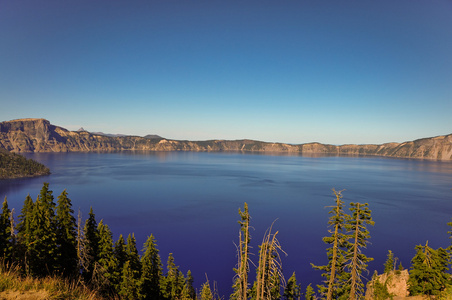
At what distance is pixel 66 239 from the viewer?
2727 cm

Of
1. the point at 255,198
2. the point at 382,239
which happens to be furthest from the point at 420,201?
the point at 255,198

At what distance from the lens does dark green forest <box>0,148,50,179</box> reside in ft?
533

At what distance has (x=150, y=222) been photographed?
77.2m

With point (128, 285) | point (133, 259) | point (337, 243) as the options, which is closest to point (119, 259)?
point (133, 259)

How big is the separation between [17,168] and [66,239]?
199131mm

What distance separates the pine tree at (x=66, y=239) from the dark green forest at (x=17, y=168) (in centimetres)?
18087

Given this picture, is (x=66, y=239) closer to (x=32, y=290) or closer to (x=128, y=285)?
(x=128, y=285)

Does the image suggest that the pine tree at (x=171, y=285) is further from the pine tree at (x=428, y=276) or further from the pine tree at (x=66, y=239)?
the pine tree at (x=428, y=276)

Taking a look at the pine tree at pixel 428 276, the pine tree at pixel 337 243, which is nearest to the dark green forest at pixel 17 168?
the pine tree at pixel 337 243

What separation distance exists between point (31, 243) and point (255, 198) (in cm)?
9676

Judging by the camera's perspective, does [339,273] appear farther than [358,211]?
Yes

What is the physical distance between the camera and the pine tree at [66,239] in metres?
27.0

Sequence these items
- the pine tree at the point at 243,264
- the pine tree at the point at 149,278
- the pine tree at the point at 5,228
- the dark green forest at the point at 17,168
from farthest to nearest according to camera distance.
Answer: the dark green forest at the point at 17,168 → the pine tree at the point at 149,278 → the pine tree at the point at 5,228 → the pine tree at the point at 243,264

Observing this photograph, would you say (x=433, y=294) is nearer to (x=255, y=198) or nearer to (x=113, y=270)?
(x=113, y=270)
